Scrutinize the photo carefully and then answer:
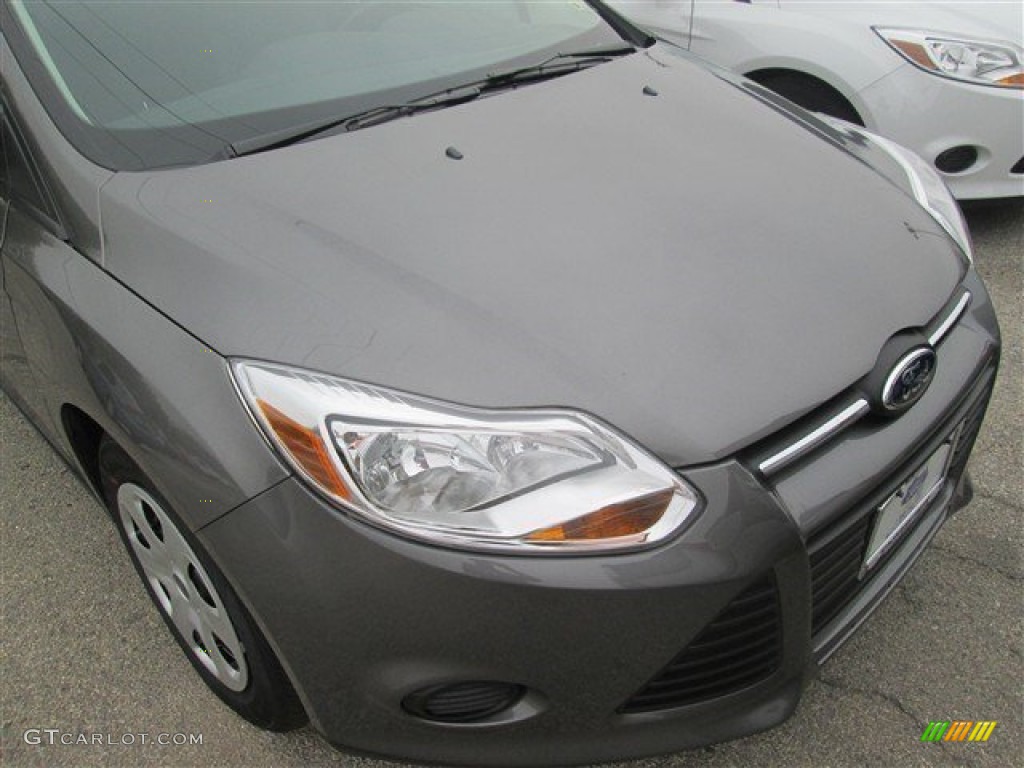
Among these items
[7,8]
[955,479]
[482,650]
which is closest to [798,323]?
[955,479]

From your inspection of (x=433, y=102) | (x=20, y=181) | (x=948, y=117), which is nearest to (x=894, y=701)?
(x=433, y=102)

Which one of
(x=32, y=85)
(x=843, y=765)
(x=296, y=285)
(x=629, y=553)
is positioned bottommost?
(x=843, y=765)

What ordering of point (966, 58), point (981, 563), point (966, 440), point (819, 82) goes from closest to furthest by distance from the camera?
point (966, 440), point (981, 563), point (966, 58), point (819, 82)

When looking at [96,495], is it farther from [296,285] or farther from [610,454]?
[610,454]

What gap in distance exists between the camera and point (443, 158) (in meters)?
1.84

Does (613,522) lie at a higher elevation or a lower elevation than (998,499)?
higher

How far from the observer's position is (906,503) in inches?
64.1

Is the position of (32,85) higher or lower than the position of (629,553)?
higher

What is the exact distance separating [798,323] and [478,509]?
0.64m

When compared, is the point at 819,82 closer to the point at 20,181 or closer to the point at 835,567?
the point at 835,567

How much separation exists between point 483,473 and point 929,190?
4.81 feet

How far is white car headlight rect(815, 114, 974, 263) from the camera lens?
2.02m

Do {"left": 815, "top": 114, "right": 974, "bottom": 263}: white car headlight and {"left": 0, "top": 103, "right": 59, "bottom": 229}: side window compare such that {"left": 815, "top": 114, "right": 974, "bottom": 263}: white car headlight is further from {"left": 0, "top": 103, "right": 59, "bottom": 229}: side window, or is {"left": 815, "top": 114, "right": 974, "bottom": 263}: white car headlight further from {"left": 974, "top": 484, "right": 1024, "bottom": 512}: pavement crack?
{"left": 0, "top": 103, "right": 59, "bottom": 229}: side window

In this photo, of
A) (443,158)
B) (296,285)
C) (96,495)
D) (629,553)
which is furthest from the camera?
A: (96,495)
